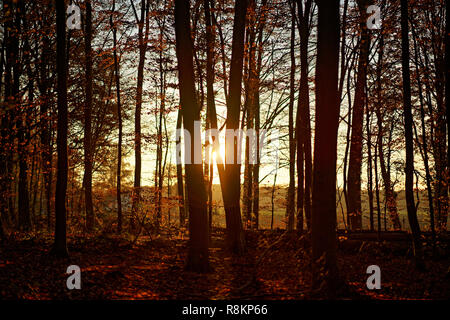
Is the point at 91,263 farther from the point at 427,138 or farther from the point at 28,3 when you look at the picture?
the point at 427,138

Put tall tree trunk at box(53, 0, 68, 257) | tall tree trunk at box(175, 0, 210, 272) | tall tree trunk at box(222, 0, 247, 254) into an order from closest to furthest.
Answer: tall tree trunk at box(175, 0, 210, 272), tall tree trunk at box(53, 0, 68, 257), tall tree trunk at box(222, 0, 247, 254)

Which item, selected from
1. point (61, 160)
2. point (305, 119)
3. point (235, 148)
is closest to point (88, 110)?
point (61, 160)

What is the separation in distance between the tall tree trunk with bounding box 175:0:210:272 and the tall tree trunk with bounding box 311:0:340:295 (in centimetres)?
288

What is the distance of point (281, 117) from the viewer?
66.3 feet

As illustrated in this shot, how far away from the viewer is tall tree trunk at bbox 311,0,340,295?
20.4 ft

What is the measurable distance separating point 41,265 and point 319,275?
6.17 metres

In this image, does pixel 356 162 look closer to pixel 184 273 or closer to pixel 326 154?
pixel 326 154

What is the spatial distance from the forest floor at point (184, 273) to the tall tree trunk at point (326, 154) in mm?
526

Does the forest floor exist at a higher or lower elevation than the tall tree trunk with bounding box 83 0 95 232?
lower

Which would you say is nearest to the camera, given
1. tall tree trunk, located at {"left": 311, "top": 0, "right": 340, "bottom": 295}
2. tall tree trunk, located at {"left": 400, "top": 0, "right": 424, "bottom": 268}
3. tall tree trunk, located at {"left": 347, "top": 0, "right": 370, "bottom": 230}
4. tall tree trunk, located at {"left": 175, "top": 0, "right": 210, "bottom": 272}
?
tall tree trunk, located at {"left": 311, "top": 0, "right": 340, "bottom": 295}

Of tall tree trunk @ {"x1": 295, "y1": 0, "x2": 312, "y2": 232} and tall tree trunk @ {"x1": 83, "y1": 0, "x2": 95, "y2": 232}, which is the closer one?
tall tree trunk @ {"x1": 295, "y1": 0, "x2": 312, "y2": 232}

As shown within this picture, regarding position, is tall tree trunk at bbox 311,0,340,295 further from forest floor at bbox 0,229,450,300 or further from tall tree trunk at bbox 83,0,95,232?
tall tree trunk at bbox 83,0,95,232

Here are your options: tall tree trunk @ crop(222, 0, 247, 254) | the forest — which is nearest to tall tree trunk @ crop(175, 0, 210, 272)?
the forest
